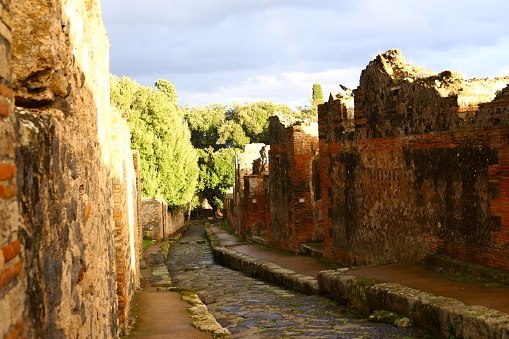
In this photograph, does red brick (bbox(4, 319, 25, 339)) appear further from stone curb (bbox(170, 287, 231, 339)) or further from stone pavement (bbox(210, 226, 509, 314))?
stone pavement (bbox(210, 226, 509, 314))

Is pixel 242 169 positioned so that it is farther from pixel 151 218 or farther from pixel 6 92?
pixel 6 92

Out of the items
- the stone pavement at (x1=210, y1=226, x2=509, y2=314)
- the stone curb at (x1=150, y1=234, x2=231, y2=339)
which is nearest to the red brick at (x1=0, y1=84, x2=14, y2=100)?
the stone curb at (x1=150, y1=234, x2=231, y2=339)

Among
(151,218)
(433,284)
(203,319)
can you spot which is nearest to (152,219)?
(151,218)

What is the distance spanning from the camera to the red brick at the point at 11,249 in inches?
80.3

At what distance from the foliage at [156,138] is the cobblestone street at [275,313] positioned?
17.8 metres

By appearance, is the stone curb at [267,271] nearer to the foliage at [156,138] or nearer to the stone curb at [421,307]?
the stone curb at [421,307]

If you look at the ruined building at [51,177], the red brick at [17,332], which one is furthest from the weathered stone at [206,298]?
the red brick at [17,332]

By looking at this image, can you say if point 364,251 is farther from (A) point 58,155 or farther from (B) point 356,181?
(A) point 58,155

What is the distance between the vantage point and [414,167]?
32.3 ft

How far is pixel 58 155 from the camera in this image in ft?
9.93

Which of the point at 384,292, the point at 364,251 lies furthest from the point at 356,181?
the point at 384,292

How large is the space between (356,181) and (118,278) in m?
6.51

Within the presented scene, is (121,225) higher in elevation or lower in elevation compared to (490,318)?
higher

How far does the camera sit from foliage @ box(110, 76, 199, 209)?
31.8 metres
